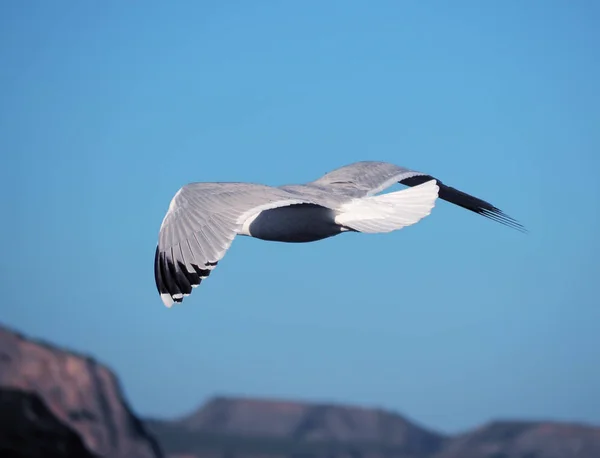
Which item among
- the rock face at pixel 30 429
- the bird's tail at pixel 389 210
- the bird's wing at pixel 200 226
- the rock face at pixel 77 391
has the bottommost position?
the rock face at pixel 30 429

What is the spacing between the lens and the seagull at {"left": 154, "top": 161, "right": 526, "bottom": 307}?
7.18m

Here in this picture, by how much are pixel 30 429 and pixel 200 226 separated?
2095 centimetres

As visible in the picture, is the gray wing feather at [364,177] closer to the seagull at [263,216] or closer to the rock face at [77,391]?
the seagull at [263,216]

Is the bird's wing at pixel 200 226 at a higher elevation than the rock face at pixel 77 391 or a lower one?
higher

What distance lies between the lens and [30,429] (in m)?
26.7

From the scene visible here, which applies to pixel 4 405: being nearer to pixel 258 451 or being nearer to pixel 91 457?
pixel 91 457

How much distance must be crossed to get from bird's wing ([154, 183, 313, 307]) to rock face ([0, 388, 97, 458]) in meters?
20.3

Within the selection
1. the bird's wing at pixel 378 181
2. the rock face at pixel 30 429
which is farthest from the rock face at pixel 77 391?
the bird's wing at pixel 378 181

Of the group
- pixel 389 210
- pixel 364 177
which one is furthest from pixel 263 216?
pixel 364 177

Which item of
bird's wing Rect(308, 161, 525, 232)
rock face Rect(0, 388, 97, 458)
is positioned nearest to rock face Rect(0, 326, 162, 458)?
rock face Rect(0, 388, 97, 458)

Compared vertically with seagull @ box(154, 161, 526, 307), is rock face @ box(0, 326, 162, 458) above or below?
below

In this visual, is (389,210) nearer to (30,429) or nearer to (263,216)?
(263,216)

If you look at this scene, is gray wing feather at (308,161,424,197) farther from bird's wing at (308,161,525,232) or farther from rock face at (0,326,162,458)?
rock face at (0,326,162,458)

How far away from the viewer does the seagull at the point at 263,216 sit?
23.5ft
